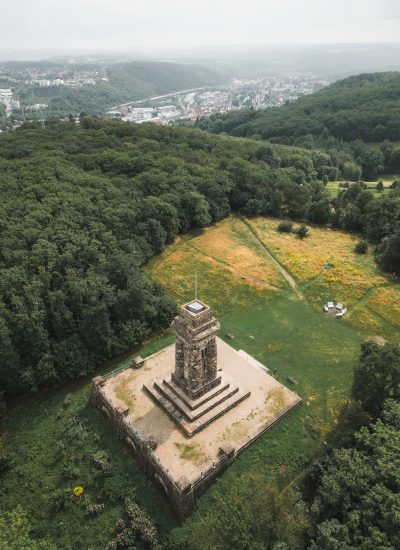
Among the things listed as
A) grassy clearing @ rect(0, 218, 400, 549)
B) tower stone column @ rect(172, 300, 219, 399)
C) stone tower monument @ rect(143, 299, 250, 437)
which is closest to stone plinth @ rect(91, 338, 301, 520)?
stone tower monument @ rect(143, 299, 250, 437)

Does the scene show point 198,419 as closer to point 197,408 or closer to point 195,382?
point 197,408

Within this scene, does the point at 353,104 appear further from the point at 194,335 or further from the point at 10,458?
the point at 10,458

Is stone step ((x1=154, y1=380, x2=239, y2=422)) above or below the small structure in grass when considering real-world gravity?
above

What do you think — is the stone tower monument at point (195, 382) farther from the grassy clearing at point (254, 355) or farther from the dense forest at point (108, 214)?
the dense forest at point (108, 214)

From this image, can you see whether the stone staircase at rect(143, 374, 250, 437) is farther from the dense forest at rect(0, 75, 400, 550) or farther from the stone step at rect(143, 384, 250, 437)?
the dense forest at rect(0, 75, 400, 550)

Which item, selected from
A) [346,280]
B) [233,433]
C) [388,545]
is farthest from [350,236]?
[388,545]

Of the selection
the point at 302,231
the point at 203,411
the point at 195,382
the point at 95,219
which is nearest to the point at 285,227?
the point at 302,231

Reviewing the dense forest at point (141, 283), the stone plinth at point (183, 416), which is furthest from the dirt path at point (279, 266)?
the stone plinth at point (183, 416)
